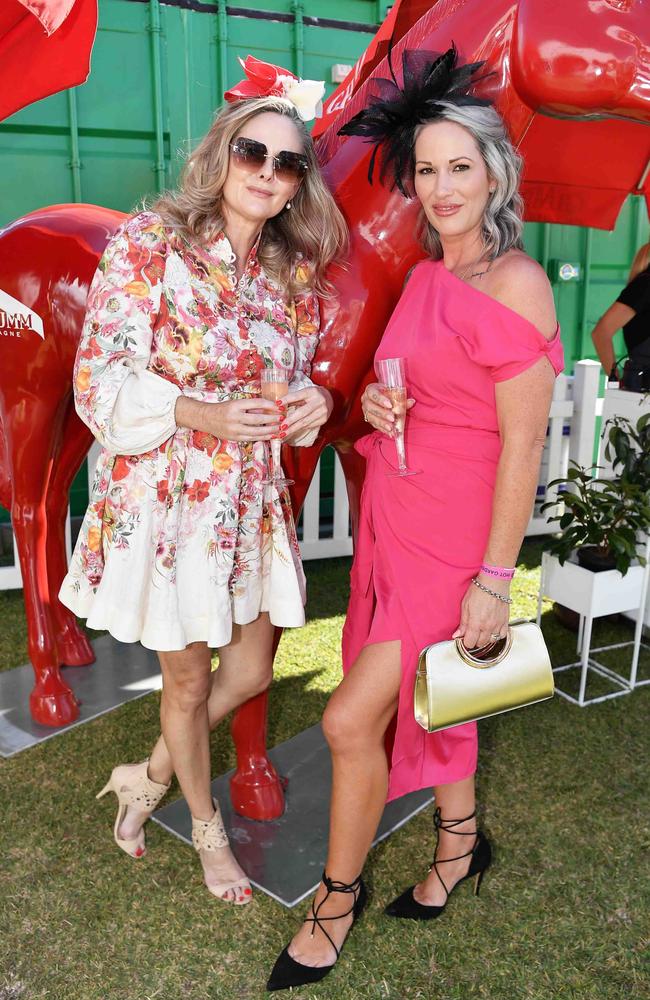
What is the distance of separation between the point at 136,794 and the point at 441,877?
0.85 meters

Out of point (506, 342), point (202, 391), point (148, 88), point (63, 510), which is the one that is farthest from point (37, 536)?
point (148, 88)

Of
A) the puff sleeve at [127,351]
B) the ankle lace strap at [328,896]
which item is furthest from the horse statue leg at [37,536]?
the ankle lace strap at [328,896]

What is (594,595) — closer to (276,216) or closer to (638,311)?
(638,311)

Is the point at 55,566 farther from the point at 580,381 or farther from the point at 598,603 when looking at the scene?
the point at 580,381

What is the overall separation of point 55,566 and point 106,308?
5.69ft

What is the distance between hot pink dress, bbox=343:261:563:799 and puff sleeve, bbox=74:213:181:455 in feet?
1.67

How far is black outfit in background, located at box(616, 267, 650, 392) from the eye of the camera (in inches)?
149

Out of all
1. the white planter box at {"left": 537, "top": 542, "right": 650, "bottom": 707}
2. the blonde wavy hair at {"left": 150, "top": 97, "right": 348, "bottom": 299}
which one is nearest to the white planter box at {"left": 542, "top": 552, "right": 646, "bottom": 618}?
the white planter box at {"left": 537, "top": 542, "right": 650, "bottom": 707}

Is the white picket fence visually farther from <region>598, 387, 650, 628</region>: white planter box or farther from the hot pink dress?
the hot pink dress

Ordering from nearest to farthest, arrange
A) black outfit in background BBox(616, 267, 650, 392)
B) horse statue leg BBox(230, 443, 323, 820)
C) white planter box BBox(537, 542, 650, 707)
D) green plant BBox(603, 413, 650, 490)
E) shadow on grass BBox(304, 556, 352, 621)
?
1. horse statue leg BBox(230, 443, 323, 820)
2. white planter box BBox(537, 542, 650, 707)
3. green plant BBox(603, 413, 650, 490)
4. black outfit in background BBox(616, 267, 650, 392)
5. shadow on grass BBox(304, 556, 352, 621)

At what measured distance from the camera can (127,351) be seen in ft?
5.43

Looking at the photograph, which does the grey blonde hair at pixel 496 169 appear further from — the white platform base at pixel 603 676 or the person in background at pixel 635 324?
the person in background at pixel 635 324

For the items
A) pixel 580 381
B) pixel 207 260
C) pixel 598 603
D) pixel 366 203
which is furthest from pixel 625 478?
pixel 207 260

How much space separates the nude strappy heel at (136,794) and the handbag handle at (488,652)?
1016 millimetres
